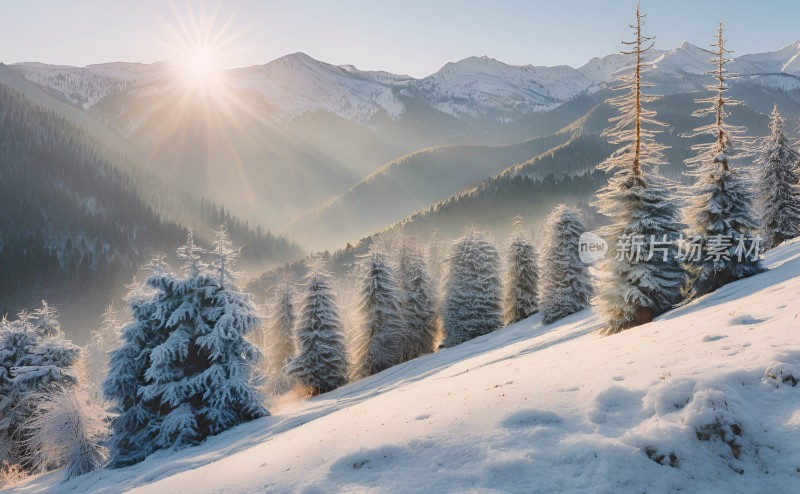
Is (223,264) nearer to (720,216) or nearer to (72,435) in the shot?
(72,435)

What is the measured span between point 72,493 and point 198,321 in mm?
8660

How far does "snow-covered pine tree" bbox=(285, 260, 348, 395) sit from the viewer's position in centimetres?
3731

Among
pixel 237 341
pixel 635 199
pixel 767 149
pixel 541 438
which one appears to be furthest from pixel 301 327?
pixel 767 149

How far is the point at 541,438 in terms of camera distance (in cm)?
772

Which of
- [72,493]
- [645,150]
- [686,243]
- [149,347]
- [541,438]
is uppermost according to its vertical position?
[645,150]

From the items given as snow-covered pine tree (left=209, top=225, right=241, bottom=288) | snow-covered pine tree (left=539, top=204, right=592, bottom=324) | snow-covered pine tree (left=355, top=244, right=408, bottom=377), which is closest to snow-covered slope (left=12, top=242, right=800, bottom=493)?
snow-covered pine tree (left=209, top=225, right=241, bottom=288)

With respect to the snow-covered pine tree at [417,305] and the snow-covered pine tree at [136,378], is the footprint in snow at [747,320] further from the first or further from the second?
the snow-covered pine tree at [417,305]

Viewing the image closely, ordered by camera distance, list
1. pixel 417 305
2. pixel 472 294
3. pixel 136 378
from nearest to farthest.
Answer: pixel 136 378, pixel 472 294, pixel 417 305

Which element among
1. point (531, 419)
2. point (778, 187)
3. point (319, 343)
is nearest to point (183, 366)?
point (319, 343)

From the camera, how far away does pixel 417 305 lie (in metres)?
48.3

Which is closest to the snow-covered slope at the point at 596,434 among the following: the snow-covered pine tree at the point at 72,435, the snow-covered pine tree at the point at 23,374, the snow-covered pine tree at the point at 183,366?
the snow-covered pine tree at the point at 183,366

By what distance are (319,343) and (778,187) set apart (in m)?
42.1

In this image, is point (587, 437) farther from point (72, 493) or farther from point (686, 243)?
point (72, 493)

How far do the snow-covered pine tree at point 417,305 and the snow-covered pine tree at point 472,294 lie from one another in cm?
238
